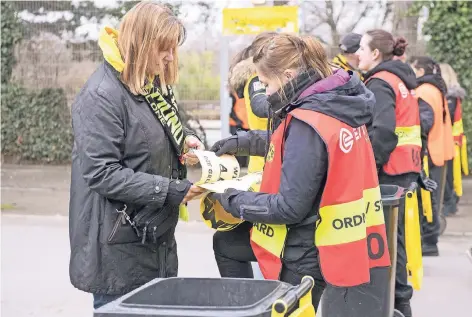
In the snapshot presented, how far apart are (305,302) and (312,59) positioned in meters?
0.99

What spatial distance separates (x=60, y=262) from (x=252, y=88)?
319 centimetres

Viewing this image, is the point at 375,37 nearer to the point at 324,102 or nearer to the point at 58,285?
the point at 324,102

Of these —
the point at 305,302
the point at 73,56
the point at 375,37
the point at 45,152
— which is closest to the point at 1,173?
the point at 45,152

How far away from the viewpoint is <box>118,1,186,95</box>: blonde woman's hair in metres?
2.98

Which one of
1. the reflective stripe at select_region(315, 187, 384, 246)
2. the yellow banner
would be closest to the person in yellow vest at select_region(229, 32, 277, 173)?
the reflective stripe at select_region(315, 187, 384, 246)

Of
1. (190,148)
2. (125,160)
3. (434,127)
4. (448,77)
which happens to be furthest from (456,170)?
(125,160)

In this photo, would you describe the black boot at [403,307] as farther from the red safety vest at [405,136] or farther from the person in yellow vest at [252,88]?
the person in yellow vest at [252,88]

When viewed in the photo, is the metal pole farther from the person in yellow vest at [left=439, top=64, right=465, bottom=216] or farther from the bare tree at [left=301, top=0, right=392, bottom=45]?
the person in yellow vest at [left=439, top=64, right=465, bottom=216]

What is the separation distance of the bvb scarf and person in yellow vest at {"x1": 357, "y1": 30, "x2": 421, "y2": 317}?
1.92 m

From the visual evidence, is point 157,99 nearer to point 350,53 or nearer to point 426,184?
point 426,184

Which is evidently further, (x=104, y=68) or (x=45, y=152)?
(x=45, y=152)

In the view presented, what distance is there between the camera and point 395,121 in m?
4.99

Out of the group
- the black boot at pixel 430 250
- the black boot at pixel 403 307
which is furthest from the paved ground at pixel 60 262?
the black boot at pixel 403 307

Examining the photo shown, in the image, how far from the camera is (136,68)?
300 centimetres
